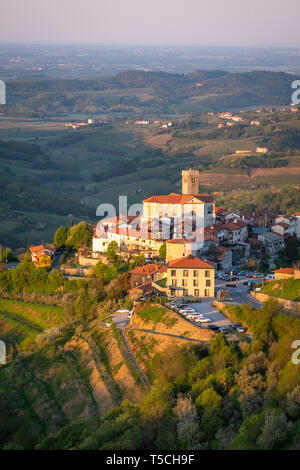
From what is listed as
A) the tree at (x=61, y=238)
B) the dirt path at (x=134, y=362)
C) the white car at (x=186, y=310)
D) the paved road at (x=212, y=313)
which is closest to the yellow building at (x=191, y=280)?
the paved road at (x=212, y=313)

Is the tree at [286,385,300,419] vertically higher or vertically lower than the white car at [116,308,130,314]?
higher

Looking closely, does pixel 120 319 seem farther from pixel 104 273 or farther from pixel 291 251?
pixel 291 251

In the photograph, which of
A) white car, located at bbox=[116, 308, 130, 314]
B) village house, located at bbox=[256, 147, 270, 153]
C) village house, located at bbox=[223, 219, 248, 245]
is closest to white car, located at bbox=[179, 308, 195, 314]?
white car, located at bbox=[116, 308, 130, 314]

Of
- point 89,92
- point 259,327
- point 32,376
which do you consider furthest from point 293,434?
point 89,92

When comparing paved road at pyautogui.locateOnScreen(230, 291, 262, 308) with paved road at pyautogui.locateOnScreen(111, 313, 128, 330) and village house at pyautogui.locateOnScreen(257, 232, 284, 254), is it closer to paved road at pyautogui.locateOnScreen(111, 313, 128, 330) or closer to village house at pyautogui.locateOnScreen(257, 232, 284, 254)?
paved road at pyautogui.locateOnScreen(111, 313, 128, 330)

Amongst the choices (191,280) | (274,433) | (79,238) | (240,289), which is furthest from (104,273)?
(274,433)

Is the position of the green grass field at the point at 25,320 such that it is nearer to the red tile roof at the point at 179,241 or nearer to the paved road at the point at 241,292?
the red tile roof at the point at 179,241
